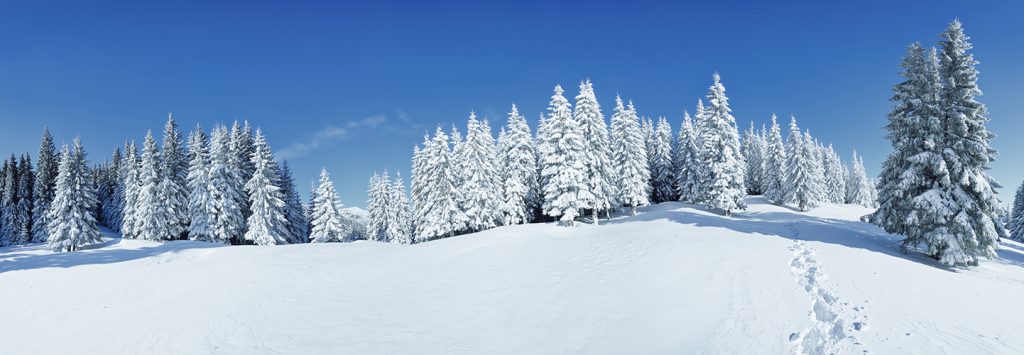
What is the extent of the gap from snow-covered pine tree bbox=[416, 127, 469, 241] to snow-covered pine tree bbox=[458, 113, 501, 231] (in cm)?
106

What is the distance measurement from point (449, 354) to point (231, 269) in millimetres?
14693

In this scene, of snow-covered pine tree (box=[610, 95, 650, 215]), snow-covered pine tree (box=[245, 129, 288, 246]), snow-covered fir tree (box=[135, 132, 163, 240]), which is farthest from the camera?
snow-covered pine tree (box=[610, 95, 650, 215])

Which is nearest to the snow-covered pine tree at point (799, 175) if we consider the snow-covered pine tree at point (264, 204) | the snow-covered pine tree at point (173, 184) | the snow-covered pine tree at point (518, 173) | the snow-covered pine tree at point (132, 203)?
the snow-covered pine tree at point (518, 173)

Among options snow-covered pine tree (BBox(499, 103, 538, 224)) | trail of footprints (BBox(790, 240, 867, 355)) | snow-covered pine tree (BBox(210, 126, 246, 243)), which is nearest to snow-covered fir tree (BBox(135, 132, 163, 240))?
snow-covered pine tree (BBox(210, 126, 246, 243))

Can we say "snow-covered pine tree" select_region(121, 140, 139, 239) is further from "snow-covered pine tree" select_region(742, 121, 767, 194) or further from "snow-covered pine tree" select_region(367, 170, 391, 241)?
"snow-covered pine tree" select_region(742, 121, 767, 194)

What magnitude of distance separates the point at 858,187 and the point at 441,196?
86015mm

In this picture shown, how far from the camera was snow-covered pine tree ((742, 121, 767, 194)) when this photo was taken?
78312 millimetres

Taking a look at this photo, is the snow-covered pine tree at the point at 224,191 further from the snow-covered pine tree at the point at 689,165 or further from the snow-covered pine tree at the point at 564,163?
the snow-covered pine tree at the point at 689,165

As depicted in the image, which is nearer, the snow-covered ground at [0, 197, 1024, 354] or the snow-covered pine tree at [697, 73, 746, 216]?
the snow-covered ground at [0, 197, 1024, 354]

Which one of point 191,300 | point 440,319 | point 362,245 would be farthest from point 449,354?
point 362,245

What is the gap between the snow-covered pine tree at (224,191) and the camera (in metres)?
41.7

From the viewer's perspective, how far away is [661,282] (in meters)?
15.6

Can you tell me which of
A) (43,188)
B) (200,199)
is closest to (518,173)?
(200,199)

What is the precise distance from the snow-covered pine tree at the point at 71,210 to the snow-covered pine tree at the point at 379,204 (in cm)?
2818
